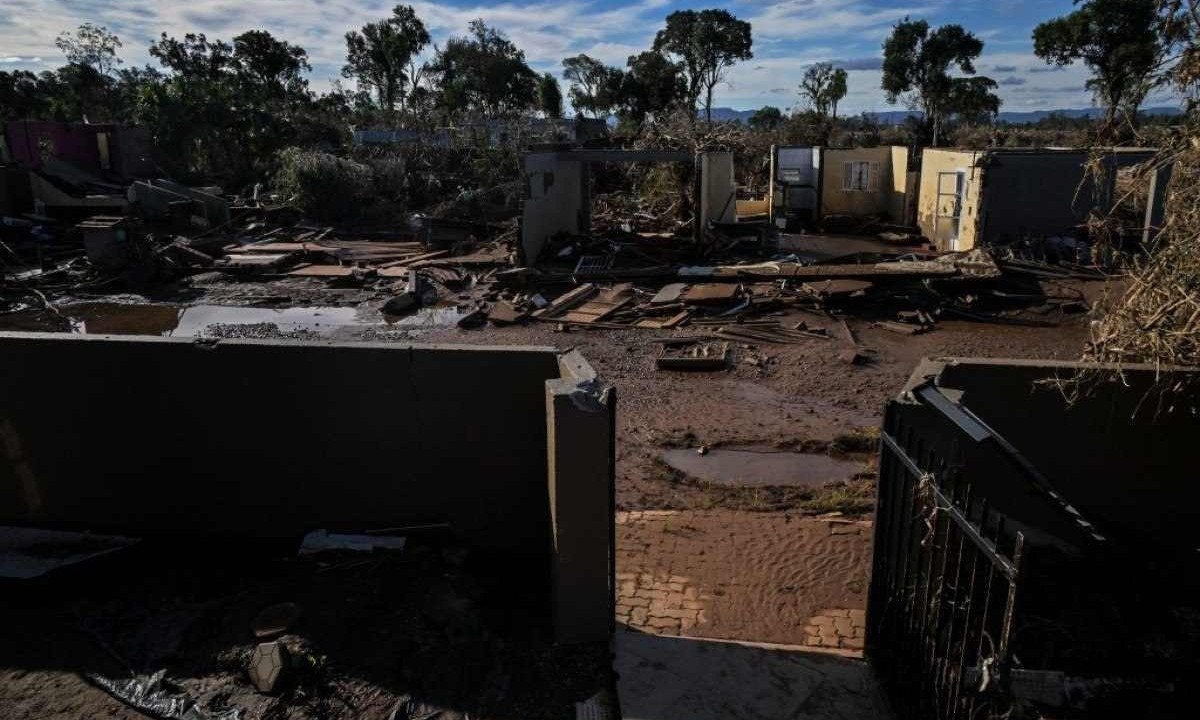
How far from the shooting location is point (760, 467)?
8633mm

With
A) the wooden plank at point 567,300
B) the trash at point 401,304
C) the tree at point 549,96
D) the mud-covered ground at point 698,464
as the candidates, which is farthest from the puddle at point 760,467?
the tree at point 549,96

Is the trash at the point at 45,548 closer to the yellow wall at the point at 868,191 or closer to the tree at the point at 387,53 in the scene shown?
the yellow wall at the point at 868,191

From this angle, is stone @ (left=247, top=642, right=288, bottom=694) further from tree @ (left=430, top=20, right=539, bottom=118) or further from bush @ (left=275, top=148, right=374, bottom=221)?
tree @ (left=430, top=20, right=539, bottom=118)

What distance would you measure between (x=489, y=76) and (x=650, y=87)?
12082 millimetres

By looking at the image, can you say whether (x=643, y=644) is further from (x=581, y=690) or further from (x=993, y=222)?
(x=993, y=222)

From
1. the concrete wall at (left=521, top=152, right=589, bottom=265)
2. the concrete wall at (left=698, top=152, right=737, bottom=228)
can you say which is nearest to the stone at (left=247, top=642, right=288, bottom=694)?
the concrete wall at (left=521, top=152, right=589, bottom=265)

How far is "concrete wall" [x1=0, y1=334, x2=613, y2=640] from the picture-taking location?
5.20m

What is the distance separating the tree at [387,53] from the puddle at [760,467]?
157 feet

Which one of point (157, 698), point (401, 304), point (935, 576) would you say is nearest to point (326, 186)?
point (401, 304)

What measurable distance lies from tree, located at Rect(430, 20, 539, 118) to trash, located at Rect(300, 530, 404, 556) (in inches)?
1978

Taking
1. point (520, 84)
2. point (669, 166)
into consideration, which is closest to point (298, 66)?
point (520, 84)

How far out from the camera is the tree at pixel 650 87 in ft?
165

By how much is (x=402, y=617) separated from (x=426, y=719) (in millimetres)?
769

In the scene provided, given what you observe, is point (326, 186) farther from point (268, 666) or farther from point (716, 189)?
point (268, 666)
